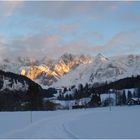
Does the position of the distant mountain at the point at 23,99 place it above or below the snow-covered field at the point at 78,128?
above

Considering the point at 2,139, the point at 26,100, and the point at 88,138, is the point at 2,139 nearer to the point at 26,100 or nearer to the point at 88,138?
the point at 88,138

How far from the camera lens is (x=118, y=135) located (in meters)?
21.7

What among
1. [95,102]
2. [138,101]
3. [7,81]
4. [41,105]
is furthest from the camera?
[7,81]

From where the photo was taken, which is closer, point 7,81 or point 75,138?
point 75,138

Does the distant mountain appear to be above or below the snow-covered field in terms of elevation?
above

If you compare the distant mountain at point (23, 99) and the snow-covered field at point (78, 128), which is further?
the distant mountain at point (23, 99)

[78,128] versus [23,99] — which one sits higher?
[23,99]

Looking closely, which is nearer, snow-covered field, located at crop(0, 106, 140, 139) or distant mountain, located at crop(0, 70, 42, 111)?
snow-covered field, located at crop(0, 106, 140, 139)

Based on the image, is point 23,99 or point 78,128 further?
point 23,99

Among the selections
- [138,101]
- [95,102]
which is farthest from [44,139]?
[95,102]

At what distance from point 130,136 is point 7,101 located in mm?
102380

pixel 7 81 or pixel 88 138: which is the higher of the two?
pixel 7 81

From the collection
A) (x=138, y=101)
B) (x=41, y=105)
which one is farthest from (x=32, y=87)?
(x=138, y=101)

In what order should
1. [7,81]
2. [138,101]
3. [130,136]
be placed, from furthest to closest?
1. [7,81]
2. [138,101]
3. [130,136]
